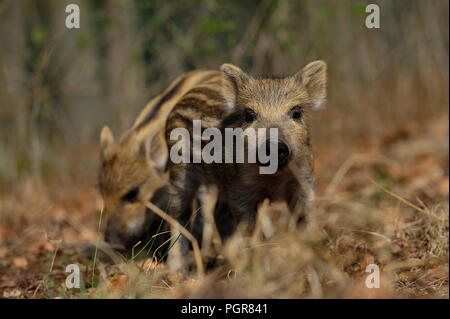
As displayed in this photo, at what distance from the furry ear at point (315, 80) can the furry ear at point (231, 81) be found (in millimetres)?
457

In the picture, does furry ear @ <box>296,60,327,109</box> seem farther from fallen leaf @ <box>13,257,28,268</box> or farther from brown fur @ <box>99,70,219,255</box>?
fallen leaf @ <box>13,257,28,268</box>

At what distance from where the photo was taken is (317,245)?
10.9 feet

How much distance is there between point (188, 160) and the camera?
4.64m

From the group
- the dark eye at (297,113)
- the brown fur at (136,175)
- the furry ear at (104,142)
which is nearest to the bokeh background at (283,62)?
the furry ear at (104,142)

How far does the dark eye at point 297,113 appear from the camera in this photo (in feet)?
13.4

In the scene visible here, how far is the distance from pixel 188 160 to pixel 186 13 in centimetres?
671

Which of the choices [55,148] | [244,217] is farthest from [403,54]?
[55,148]

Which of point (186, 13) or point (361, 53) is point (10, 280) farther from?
point (186, 13)

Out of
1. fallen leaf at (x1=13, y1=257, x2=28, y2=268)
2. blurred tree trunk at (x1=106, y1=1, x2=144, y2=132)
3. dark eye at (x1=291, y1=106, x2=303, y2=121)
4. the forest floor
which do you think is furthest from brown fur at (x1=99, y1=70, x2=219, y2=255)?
blurred tree trunk at (x1=106, y1=1, x2=144, y2=132)

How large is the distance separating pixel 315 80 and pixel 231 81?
69cm

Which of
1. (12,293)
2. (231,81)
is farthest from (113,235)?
(231,81)

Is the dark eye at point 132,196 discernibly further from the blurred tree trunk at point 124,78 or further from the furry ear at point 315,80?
the blurred tree trunk at point 124,78

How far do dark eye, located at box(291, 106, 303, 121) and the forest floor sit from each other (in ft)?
2.21

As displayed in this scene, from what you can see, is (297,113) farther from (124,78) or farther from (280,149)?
(124,78)
